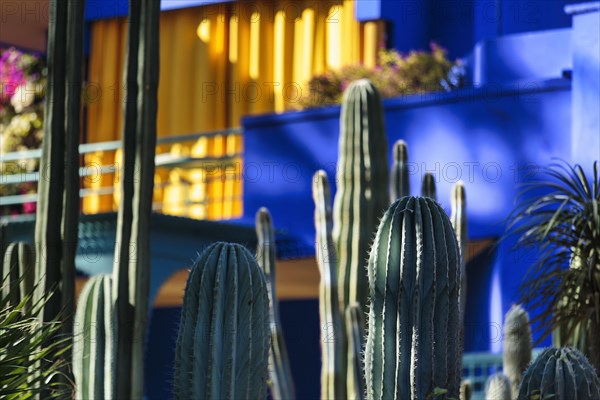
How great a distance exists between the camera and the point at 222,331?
6.78 meters

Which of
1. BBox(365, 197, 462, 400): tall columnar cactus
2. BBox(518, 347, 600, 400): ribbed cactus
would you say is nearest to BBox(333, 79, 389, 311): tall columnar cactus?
BBox(518, 347, 600, 400): ribbed cactus

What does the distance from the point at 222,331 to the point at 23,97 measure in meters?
12.6

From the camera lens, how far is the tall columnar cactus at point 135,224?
23.9 feet

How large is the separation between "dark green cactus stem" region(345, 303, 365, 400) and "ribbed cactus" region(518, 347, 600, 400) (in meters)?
2.74

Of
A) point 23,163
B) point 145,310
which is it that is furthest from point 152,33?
point 23,163

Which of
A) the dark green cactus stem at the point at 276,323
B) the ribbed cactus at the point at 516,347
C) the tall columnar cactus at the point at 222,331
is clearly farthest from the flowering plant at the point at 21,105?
the tall columnar cactus at the point at 222,331

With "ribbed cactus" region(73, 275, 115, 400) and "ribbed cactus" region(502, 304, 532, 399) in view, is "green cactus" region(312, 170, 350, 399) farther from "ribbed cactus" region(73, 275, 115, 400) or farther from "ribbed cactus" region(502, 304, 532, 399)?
"ribbed cactus" region(73, 275, 115, 400)

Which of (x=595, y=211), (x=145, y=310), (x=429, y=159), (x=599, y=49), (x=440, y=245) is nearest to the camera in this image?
(x=440, y=245)

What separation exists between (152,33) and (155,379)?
931 centimetres

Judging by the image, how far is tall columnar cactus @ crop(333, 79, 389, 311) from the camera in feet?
32.8

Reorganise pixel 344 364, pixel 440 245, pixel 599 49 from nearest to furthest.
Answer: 1. pixel 440 245
2. pixel 344 364
3. pixel 599 49

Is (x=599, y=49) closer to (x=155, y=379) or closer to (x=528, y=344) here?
(x=528, y=344)

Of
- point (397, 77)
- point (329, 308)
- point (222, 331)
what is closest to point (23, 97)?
point (397, 77)

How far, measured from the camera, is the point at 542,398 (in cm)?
681
